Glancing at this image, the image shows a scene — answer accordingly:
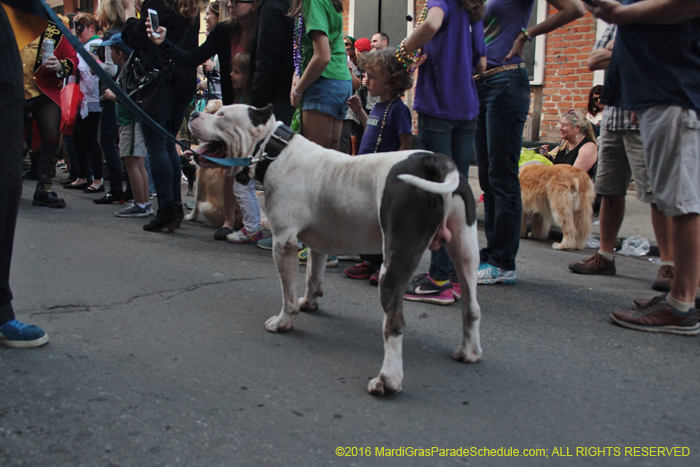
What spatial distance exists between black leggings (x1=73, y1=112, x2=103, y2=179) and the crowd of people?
2.92ft

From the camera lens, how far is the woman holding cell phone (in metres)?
5.39

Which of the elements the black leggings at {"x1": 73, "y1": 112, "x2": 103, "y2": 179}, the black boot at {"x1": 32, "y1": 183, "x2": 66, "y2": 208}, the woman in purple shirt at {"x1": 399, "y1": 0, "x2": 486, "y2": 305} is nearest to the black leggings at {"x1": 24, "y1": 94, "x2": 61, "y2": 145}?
the black boot at {"x1": 32, "y1": 183, "x2": 66, "y2": 208}

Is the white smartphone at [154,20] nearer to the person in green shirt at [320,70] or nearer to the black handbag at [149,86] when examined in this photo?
the black handbag at [149,86]

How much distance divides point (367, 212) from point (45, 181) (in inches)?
204

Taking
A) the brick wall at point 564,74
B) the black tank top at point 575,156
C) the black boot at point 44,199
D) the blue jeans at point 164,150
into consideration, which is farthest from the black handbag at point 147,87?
the brick wall at point 564,74

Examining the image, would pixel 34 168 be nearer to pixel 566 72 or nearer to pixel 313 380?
pixel 313 380

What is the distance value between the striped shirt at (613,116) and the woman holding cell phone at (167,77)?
3596 millimetres

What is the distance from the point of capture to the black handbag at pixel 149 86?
5336 millimetres

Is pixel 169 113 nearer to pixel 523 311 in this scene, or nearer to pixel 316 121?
pixel 316 121

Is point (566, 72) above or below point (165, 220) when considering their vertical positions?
above

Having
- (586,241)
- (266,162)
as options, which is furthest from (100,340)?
(586,241)

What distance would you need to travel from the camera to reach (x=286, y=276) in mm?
3100

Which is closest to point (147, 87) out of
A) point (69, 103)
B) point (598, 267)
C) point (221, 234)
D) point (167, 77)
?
point (167, 77)

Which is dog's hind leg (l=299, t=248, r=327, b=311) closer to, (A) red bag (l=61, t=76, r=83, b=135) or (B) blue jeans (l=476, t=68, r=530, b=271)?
(B) blue jeans (l=476, t=68, r=530, b=271)
